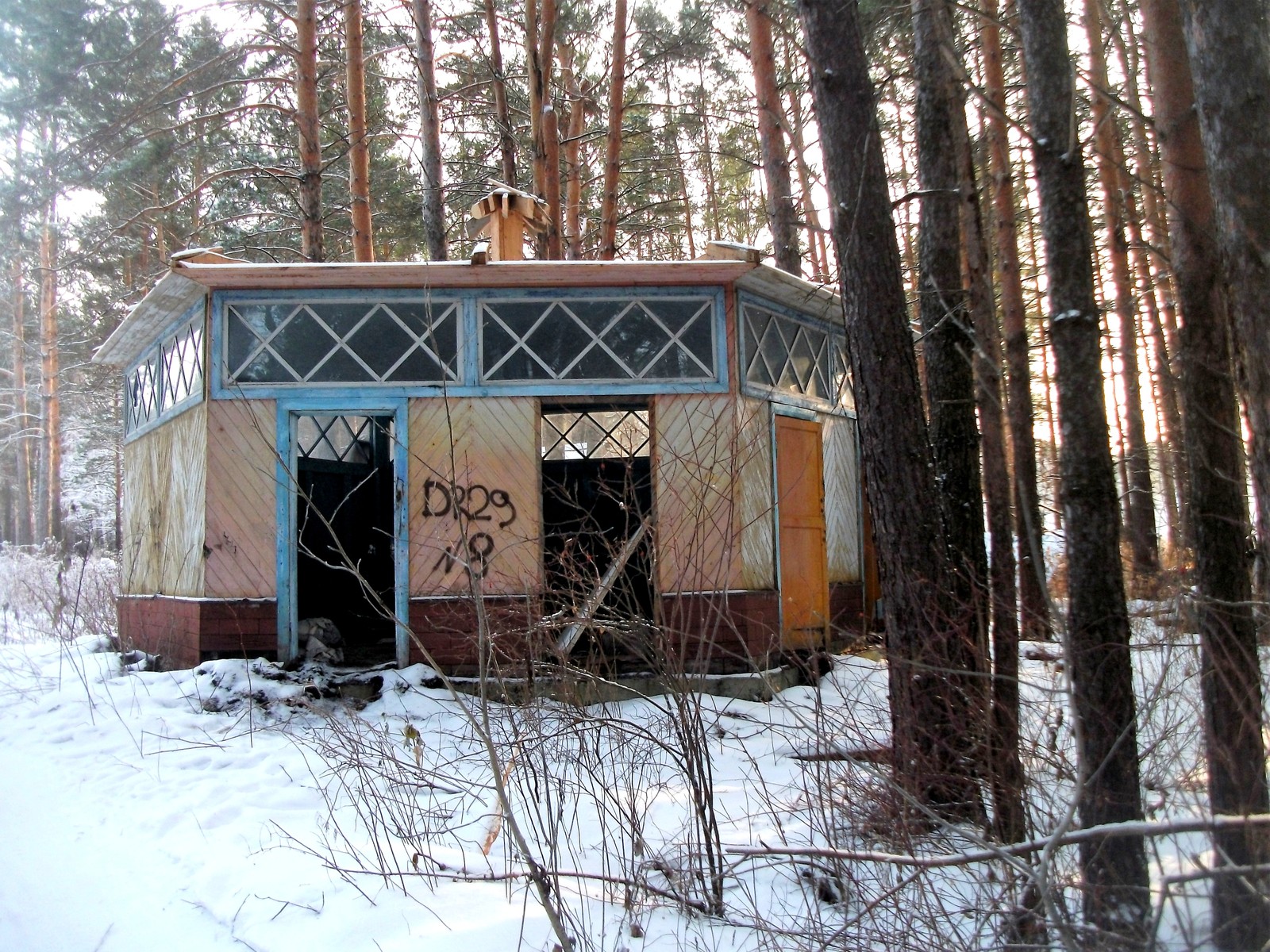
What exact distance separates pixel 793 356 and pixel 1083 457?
623 cm

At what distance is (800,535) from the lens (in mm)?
9039

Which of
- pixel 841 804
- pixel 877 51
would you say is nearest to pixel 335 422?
pixel 877 51

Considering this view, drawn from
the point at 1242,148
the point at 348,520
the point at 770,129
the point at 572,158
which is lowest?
the point at 348,520

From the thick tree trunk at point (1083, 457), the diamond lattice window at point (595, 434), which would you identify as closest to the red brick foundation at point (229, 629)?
the diamond lattice window at point (595, 434)

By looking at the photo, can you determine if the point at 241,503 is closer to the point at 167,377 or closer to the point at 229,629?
the point at 229,629

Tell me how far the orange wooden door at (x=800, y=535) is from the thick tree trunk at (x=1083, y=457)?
17.0ft

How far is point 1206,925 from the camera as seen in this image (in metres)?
2.36

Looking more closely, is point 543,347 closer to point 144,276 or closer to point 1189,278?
point 1189,278

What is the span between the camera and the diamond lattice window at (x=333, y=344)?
325 inches

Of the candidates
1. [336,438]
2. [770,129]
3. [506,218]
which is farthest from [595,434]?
[770,129]

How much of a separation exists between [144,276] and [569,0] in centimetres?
936

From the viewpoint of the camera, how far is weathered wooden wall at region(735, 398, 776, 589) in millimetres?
8219

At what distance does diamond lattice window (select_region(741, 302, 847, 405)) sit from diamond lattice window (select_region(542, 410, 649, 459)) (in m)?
2.46

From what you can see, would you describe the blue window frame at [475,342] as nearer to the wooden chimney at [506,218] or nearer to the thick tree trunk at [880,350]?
the wooden chimney at [506,218]
